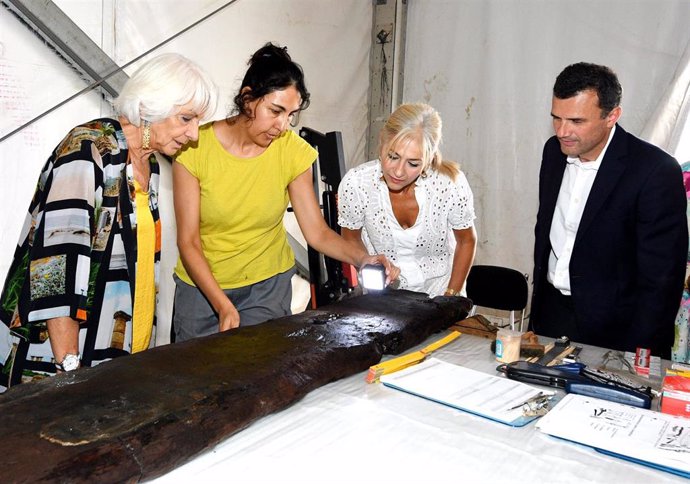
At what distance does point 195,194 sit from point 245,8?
2.02 meters

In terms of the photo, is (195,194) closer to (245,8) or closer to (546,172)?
(546,172)

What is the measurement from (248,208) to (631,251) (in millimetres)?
1300

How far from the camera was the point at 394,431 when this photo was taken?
3.90ft

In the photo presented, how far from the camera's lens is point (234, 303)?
88.0 inches

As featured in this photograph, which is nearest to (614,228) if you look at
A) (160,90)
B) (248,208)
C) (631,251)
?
(631,251)

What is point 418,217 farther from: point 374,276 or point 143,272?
point 143,272

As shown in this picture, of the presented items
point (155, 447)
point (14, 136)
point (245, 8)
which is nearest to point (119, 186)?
point (155, 447)

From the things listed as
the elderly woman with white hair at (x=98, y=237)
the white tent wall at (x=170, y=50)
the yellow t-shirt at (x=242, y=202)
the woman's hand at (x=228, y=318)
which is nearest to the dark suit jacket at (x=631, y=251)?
the yellow t-shirt at (x=242, y=202)

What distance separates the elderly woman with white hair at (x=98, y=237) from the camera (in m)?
1.51

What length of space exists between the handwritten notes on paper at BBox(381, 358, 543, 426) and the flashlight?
1.68 ft

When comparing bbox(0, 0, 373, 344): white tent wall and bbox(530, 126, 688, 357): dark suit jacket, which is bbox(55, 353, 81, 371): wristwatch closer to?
bbox(0, 0, 373, 344): white tent wall

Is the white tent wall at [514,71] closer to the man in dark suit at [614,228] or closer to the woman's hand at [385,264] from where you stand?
the man in dark suit at [614,228]

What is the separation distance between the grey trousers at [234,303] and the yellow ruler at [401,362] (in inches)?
28.0

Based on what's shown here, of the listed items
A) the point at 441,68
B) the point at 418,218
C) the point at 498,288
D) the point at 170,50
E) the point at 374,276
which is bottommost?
the point at 498,288
